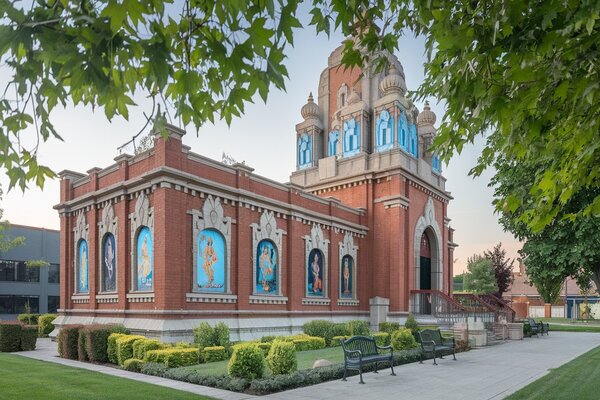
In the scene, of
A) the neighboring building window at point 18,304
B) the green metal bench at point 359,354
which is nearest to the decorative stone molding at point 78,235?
the green metal bench at point 359,354

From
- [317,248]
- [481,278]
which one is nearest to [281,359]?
[317,248]

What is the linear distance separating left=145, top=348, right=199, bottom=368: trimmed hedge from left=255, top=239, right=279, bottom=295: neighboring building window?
237 inches

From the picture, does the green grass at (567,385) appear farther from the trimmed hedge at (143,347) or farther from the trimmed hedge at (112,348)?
the trimmed hedge at (112,348)

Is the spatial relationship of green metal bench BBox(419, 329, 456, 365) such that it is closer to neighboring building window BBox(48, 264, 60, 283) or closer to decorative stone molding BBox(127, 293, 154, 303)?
decorative stone molding BBox(127, 293, 154, 303)

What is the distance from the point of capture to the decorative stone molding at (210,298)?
16.3m

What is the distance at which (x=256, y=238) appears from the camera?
1938 cm

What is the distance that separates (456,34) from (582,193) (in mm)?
17225

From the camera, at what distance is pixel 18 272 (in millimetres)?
41781

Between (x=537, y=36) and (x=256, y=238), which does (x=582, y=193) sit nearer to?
(x=256, y=238)

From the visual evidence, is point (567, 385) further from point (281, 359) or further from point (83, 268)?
point (83, 268)

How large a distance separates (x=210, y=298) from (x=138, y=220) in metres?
3.82

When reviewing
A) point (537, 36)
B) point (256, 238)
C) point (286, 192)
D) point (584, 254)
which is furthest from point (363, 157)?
point (537, 36)

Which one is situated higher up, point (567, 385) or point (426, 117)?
point (426, 117)

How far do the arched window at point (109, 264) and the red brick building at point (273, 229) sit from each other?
0.08 metres
